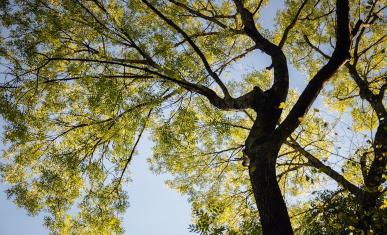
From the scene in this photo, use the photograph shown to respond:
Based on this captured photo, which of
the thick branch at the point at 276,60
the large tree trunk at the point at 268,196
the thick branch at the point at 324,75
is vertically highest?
the thick branch at the point at 276,60

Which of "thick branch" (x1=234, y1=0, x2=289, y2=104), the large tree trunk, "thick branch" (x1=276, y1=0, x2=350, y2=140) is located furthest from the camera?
"thick branch" (x1=234, y1=0, x2=289, y2=104)

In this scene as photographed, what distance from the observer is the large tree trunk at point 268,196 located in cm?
445

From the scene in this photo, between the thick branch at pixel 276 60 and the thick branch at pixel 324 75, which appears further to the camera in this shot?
the thick branch at pixel 276 60

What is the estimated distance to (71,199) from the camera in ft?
30.3

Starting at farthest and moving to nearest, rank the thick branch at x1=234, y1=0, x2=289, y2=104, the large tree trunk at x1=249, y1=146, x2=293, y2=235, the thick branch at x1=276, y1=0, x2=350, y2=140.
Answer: the thick branch at x1=234, y1=0, x2=289, y2=104 < the thick branch at x1=276, y1=0, x2=350, y2=140 < the large tree trunk at x1=249, y1=146, x2=293, y2=235

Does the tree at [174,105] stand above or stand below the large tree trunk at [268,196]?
above

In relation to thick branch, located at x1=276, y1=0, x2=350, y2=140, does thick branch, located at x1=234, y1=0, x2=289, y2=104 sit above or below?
above

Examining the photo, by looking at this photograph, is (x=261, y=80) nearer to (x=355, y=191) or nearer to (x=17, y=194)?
(x=355, y=191)

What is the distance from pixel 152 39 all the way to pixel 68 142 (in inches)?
157

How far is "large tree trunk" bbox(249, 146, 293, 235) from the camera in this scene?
4.45 metres

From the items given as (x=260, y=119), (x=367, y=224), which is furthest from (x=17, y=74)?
(x=367, y=224)

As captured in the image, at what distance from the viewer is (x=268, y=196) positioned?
480 cm

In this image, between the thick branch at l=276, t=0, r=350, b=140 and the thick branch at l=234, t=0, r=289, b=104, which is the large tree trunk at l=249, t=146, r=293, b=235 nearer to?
the thick branch at l=276, t=0, r=350, b=140

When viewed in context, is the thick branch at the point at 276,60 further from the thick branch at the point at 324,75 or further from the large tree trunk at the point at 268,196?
the large tree trunk at the point at 268,196
